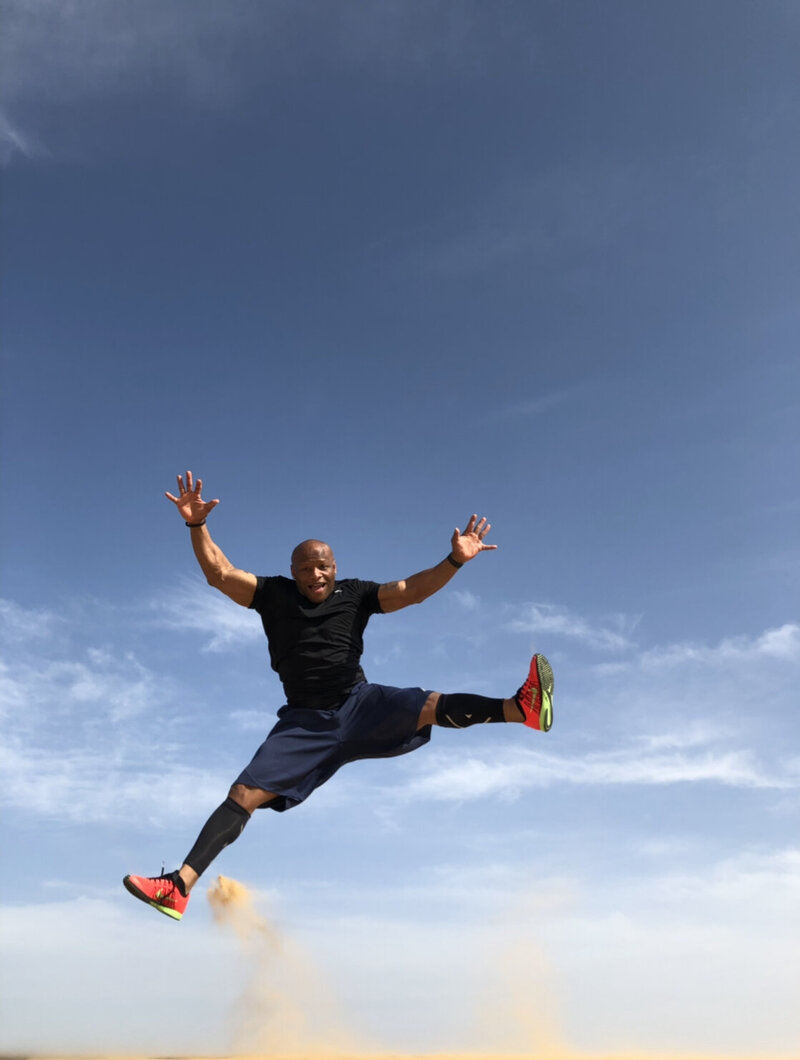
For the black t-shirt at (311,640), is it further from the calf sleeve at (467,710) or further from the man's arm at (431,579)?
the calf sleeve at (467,710)

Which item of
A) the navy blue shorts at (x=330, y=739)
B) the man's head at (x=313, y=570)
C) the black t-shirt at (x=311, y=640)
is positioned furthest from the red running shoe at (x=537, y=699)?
the man's head at (x=313, y=570)

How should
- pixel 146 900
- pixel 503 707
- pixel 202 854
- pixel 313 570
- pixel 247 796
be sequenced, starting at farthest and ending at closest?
1. pixel 313 570
2. pixel 503 707
3. pixel 247 796
4. pixel 202 854
5. pixel 146 900

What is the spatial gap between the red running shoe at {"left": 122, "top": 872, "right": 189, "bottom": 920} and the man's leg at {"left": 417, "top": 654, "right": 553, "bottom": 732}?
2241 mm

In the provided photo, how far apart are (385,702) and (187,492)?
2.35 m

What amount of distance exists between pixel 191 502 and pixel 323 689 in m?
1.86

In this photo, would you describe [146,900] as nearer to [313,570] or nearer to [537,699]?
[313,570]

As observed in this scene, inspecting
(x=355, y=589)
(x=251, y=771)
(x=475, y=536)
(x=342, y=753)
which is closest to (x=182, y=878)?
(x=251, y=771)

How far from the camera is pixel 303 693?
305 inches

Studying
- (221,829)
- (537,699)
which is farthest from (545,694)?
(221,829)

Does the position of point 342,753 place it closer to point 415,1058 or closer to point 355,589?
point 355,589

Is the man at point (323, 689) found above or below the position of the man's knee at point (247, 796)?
above

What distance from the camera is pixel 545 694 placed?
762 cm

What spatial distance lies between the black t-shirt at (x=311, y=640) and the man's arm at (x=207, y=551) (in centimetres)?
15

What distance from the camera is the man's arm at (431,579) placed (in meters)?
8.11
